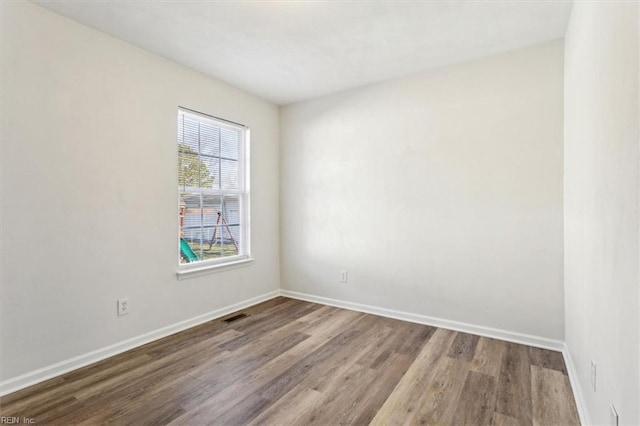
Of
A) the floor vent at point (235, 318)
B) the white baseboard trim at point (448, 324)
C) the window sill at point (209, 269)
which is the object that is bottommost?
the floor vent at point (235, 318)

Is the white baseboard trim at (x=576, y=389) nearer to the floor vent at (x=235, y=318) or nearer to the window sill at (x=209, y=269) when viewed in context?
the floor vent at (x=235, y=318)

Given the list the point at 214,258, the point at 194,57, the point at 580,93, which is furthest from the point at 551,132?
the point at 214,258

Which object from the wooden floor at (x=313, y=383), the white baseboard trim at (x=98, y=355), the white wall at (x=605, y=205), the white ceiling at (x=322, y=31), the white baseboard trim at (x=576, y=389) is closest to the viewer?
the white wall at (x=605, y=205)

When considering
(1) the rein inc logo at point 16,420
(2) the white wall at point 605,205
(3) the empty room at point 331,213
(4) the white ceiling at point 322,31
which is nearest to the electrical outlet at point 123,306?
(3) the empty room at point 331,213

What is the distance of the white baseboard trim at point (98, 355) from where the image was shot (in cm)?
205

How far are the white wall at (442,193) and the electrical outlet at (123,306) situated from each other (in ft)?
6.52

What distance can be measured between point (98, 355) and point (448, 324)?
9.83ft

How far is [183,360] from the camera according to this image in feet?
8.06

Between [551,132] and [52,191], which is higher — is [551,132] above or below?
above

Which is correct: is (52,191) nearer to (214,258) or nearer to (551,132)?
(214,258)

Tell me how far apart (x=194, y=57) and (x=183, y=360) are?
8.44ft

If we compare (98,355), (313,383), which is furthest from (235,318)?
(313,383)

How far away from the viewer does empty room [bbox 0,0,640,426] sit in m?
1.78

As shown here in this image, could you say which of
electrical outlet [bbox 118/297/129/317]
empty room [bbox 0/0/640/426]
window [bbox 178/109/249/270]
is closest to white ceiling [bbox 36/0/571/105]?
empty room [bbox 0/0/640/426]
